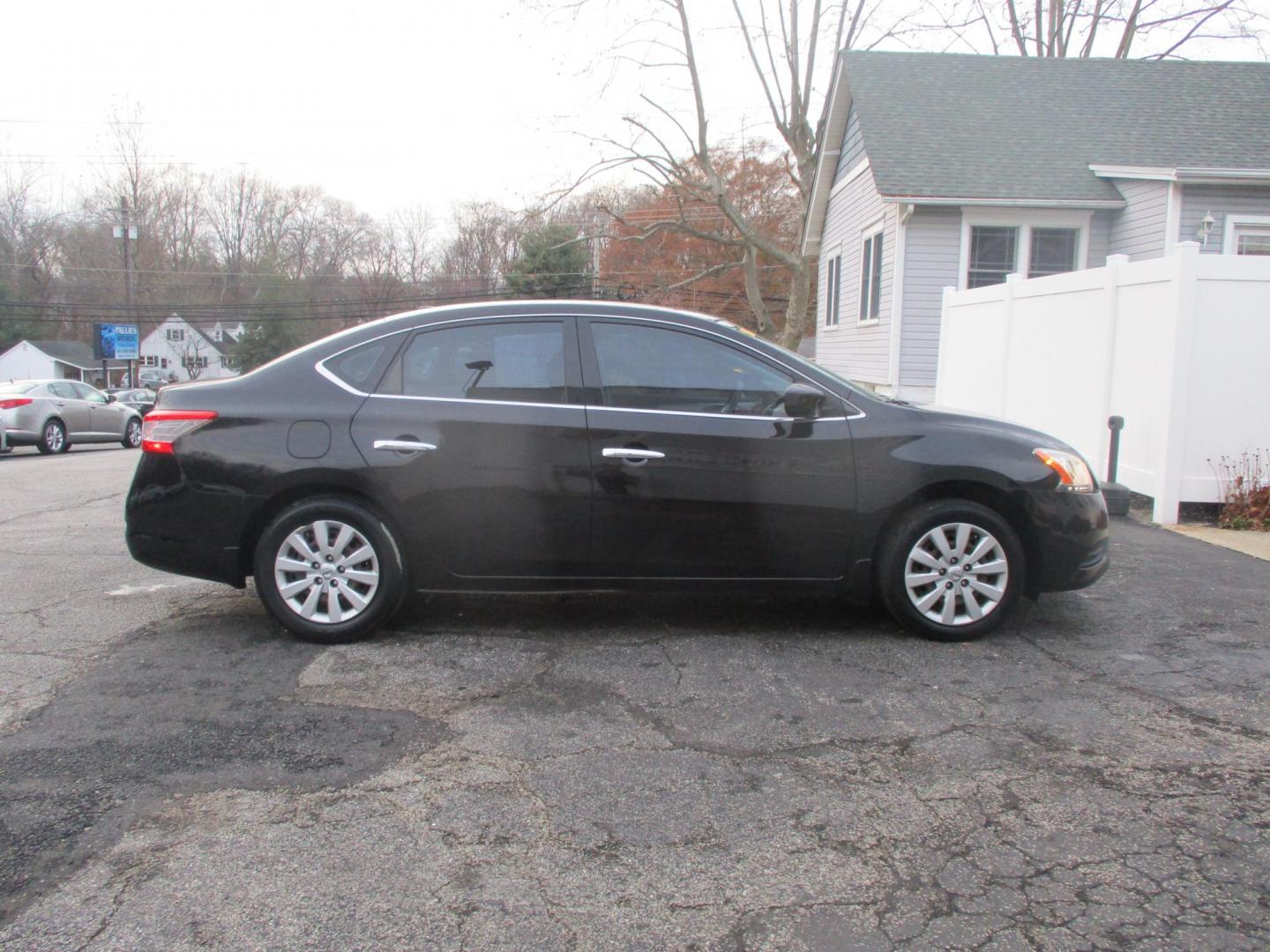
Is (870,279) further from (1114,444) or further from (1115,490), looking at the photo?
(1115,490)

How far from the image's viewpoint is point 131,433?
23031mm

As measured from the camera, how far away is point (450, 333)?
199 inches

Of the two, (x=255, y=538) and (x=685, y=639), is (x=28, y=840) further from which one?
(x=685, y=639)

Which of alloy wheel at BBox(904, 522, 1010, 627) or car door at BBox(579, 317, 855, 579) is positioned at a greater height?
car door at BBox(579, 317, 855, 579)

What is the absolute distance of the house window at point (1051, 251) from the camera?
15578 millimetres

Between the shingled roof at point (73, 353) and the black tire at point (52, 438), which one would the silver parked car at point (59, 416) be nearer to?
the black tire at point (52, 438)

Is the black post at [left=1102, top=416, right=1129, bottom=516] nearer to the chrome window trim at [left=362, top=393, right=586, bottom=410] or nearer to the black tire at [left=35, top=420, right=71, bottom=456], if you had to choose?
the chrome window trim at [left=362, top=393, right=586, bottom=410]

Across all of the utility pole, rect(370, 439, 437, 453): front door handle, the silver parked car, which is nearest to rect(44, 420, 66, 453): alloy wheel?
the silver parked car

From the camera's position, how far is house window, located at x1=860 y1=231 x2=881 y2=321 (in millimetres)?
17312

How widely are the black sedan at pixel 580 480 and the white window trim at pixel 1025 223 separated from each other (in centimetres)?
1149

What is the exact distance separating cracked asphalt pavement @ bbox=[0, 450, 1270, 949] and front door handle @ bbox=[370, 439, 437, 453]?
3.18ft

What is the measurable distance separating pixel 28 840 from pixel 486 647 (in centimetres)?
223

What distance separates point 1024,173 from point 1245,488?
8.56 meters

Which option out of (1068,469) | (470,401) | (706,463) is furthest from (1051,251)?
(470,401)
